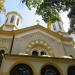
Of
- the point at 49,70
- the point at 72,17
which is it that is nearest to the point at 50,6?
the point at 72,17

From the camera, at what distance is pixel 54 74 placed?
8.71 metres

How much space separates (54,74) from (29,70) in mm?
1306

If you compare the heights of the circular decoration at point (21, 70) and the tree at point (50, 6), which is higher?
the tree at point (50, 6)

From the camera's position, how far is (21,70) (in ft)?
27.7

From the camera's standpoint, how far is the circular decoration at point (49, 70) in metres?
8.66

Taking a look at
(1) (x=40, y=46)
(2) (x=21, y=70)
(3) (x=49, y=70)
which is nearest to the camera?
(2) (x=21, y=70)

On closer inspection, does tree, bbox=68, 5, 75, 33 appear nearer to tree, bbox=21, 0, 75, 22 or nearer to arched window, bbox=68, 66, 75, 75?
tree, bbox=21, 0, 75, 22

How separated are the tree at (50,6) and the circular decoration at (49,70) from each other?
4.00 m

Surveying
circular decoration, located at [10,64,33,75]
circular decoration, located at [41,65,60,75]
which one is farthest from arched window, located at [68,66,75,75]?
circular decoration, located at [10,64,33,75]

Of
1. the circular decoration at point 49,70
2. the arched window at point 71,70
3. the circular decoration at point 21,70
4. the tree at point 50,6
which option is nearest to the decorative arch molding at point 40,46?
the tree at point 50,6

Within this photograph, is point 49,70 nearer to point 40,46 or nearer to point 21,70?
point 21,70

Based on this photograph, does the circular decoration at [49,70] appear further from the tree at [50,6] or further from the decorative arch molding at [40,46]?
the decorative arch molding at [40,46]

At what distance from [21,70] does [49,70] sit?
4.75 feet

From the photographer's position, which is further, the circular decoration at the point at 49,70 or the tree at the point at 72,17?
the tree at the point at 72,17
